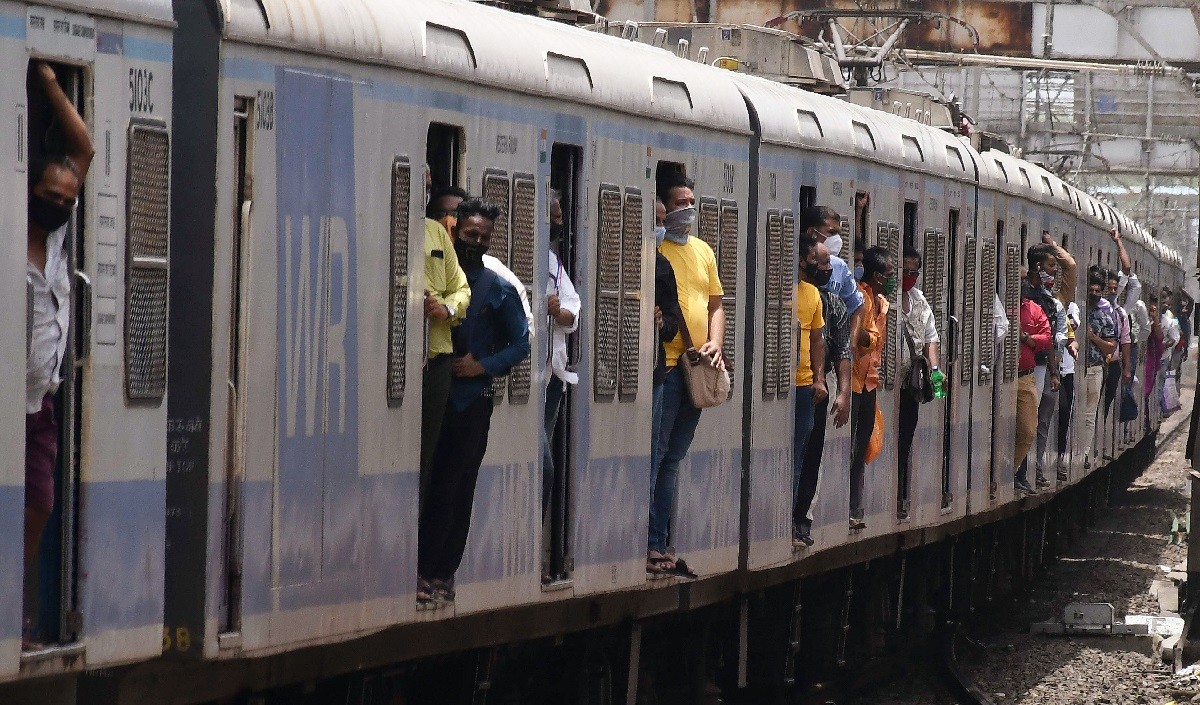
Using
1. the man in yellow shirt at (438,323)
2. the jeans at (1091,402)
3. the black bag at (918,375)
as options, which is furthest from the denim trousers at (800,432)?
the jeans at (1091,402)

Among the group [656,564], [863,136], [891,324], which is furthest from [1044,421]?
[656,564]

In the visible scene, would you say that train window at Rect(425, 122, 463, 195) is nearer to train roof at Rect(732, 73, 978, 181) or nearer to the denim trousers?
train roof at Rect(732, 73, 978, 181)

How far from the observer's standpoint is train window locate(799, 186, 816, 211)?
449 inches

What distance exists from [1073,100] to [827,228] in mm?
30236

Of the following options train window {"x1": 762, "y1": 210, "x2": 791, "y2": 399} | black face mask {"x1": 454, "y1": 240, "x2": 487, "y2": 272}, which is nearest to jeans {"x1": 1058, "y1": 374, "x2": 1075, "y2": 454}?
train window {"x1": 762, "y1": 210, "x2": 791, "y2": 399}

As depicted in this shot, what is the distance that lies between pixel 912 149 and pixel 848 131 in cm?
142

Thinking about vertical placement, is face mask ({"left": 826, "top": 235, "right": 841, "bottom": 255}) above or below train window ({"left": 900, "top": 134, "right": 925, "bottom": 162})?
below

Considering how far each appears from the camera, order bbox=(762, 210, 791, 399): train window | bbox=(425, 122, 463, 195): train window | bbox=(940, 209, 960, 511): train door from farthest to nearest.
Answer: bbox=(940, 209, 960, 511): train door → bbox=(762, 210, 791, 399): train window → bbox=(425, 122, 463, 195): train window

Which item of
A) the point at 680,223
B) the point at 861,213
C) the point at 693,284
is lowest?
the point at 693,284

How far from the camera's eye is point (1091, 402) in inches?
795

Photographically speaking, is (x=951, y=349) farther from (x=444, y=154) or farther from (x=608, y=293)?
(x=444, y=154)

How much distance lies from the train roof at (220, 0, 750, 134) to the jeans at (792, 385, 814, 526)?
160 centimetres

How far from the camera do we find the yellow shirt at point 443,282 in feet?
23.8

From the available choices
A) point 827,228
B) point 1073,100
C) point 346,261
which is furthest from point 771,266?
point 1073,100
